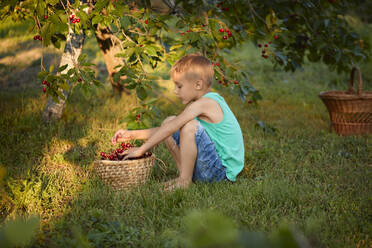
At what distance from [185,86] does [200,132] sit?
0.34 meters

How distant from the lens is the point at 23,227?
598 millimetres

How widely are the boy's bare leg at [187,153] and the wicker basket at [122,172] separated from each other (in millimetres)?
230

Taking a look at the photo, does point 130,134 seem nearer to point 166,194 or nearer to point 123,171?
point 123,171

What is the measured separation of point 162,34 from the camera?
320 centimetres

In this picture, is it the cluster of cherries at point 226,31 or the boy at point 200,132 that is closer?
the boy at point 200,132

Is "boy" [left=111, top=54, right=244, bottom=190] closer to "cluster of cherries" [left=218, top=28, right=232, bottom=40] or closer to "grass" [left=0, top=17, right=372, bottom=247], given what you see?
"grass" [left=0, top=17, right=372, bottom=247]

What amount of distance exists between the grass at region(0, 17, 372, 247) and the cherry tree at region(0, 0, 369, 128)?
18.2 inches

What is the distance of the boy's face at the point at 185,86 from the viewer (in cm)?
237

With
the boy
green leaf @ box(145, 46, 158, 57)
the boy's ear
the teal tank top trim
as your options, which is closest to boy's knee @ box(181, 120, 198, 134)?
the boy

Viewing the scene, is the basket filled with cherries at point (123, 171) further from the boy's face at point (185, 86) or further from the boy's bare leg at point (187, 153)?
the boy's face at point (185, 86)

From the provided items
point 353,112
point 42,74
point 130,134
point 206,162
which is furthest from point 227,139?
point 353,112

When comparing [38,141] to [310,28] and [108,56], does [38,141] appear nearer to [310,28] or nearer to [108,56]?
[108,56]

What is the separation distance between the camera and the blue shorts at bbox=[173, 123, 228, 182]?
2336 millimetres

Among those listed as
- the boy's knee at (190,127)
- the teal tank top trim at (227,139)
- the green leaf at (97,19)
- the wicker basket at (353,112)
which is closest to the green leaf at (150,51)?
the green leaf at (97,19)
